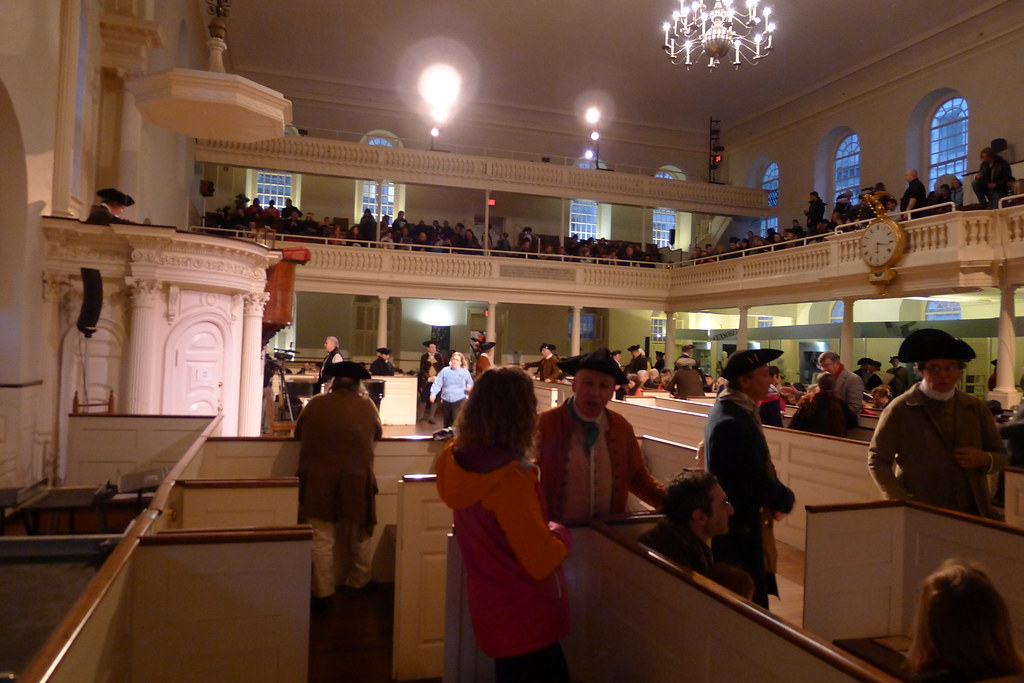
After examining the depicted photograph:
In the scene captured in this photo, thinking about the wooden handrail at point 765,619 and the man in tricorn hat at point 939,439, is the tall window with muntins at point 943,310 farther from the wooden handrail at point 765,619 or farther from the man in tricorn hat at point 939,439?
the wooden handrail at point 765,619

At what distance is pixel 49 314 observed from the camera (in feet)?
22.5

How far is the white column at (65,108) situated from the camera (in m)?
7.29

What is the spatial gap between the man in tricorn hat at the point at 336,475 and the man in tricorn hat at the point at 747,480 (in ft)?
8.33

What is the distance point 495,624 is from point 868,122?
22953 mm

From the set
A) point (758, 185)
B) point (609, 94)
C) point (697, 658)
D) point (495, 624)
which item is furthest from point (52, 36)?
point (758, 185)

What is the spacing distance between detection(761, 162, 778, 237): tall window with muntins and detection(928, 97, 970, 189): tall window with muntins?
20.2ft

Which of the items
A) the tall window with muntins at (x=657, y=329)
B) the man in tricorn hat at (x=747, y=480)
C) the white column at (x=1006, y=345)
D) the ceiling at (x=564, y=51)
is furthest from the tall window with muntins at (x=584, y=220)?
the man in tricorn hat at (x=747, y=480)

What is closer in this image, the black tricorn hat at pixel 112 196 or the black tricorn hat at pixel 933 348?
the black tricorn hat at pixel 933 348

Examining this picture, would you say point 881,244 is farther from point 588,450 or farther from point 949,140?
point 588,450

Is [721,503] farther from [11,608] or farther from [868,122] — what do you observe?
[868,122]

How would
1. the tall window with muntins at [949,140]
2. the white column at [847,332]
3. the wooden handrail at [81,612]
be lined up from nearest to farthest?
the wooden handrail at [81,612]
the white column at [847,332]
the tall window with muntins at [949,140]

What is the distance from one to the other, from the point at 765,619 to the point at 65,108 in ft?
29.0

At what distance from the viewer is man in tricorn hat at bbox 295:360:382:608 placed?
4.42 meters

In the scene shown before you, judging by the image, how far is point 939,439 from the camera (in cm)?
325
